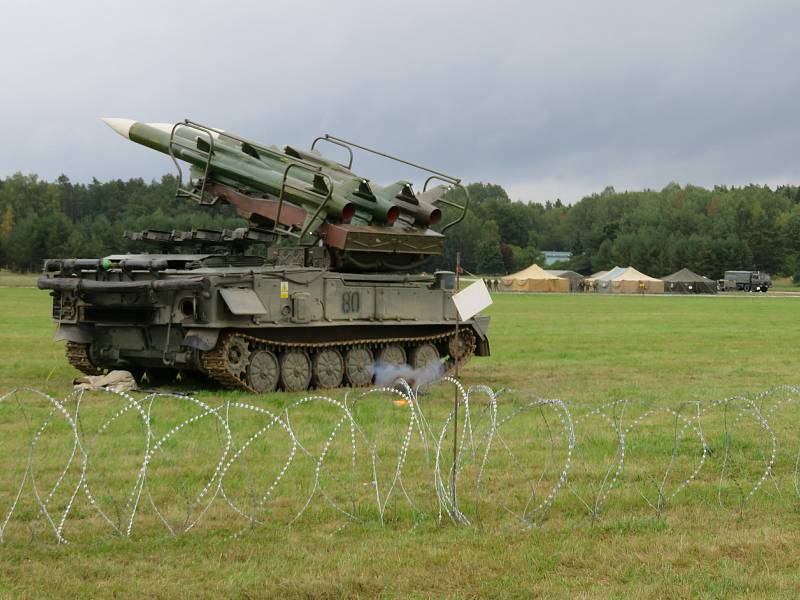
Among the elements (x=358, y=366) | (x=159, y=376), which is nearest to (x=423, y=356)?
(x=358, y=366)

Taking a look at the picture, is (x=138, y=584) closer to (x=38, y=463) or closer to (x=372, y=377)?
(x=38, y=463)

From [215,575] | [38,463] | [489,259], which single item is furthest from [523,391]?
[489,259]

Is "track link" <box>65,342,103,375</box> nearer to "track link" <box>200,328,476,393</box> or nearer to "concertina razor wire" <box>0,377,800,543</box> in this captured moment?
"track link" <box>200,328,476,393</box>

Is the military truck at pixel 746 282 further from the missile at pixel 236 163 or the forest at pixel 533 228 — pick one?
the missile at pixel 236 163

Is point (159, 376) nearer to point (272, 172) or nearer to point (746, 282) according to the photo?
point (272, 172)

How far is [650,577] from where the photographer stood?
705 centimetres

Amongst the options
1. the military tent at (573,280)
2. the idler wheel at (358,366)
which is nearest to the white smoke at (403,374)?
the idler wheel at (358,366)

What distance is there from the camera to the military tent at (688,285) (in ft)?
310

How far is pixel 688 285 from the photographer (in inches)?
3762

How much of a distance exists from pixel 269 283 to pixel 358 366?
2.41 meters

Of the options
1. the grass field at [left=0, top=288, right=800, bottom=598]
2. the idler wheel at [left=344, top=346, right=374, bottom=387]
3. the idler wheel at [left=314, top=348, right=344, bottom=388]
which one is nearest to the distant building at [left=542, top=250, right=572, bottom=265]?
the idler wheel at [left=344, top=346, right=374, bottom=387]

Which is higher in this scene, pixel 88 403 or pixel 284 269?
pixel 284 269

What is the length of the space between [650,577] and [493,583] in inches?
39.3

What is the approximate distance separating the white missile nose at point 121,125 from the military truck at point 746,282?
8398 centimetres
